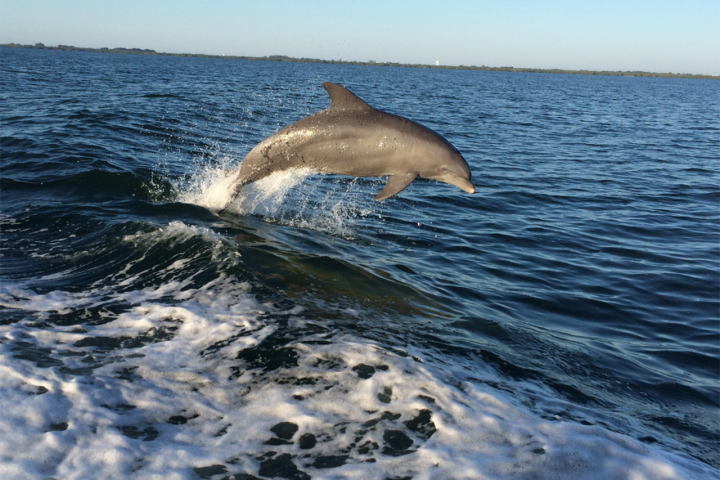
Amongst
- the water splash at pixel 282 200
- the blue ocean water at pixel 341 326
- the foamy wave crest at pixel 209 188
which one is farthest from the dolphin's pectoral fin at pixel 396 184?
the foamy wave crest at pixel 209 188

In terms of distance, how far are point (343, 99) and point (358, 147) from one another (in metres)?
0.77

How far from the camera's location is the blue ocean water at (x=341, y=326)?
396cm

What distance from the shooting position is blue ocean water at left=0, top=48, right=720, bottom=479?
396cm

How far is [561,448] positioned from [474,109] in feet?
117

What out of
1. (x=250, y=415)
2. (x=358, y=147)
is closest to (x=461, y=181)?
(x=358, y=147)

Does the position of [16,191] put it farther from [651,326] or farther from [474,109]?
[474,109]

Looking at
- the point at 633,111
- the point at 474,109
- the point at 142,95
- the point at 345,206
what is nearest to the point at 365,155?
the point at 345,206

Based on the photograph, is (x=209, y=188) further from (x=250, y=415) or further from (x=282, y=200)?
(x=250, y=415)

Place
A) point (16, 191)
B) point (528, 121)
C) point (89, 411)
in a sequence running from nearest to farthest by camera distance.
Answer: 1. point (89, 411)
2. point (16, 191)
3. point (528, 121)

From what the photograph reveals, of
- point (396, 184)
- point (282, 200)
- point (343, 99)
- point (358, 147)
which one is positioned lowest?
point (282, 200)

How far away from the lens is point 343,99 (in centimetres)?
828

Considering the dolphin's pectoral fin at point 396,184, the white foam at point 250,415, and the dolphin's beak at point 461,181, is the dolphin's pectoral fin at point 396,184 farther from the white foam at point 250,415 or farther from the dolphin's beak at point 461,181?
Answer: the white foam at point 250,415

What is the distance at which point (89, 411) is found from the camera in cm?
403

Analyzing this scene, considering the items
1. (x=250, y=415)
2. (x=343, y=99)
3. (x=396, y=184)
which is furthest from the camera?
(x=396, y=184)
